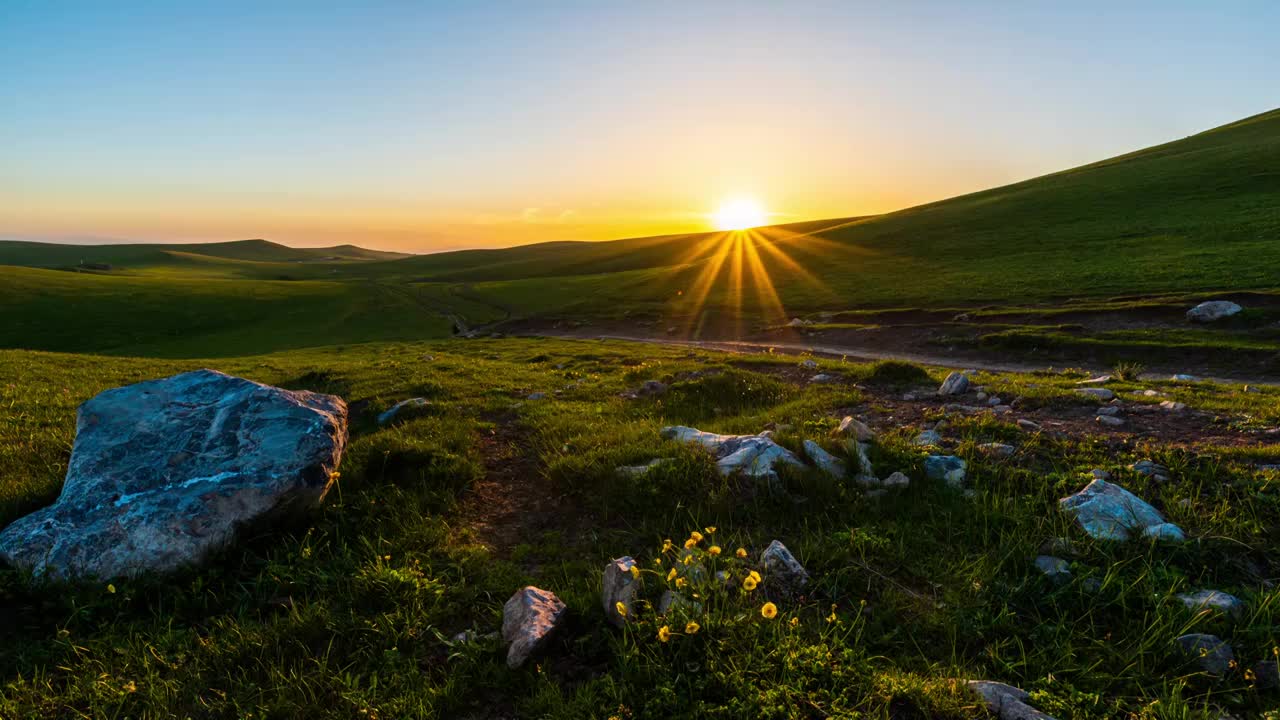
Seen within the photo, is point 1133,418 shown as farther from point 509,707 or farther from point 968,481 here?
point 509,707

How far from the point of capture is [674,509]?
5.91 metres

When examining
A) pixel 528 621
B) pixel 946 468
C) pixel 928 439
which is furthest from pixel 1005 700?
pixel 928 439

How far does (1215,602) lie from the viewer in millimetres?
3920

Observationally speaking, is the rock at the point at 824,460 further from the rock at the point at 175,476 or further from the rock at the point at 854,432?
the rock at the point at 175,476

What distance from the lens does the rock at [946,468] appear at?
611 cm

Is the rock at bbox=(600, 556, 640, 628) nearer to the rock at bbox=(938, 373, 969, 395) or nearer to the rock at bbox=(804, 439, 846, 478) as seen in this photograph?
the rock at bbox=(804, 439, 846, 478)

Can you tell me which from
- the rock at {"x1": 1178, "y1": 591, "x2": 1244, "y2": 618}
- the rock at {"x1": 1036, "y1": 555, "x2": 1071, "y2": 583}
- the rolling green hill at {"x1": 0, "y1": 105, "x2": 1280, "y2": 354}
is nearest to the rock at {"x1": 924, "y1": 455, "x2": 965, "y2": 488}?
the rock at {"x1": 1036, "y1": 555, "x2": 1071, "y2": 583}

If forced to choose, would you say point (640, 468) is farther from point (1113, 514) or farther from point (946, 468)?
point (1113, 514)

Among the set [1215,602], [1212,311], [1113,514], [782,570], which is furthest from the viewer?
[1212,311]

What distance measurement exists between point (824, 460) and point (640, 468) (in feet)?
7.55

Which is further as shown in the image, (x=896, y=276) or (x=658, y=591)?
(x=896, y=276)

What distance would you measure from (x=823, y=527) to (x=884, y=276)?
47625 mm

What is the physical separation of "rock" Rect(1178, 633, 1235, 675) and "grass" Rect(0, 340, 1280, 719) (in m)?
0.09

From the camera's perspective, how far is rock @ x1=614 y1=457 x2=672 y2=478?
6430 millimetres
